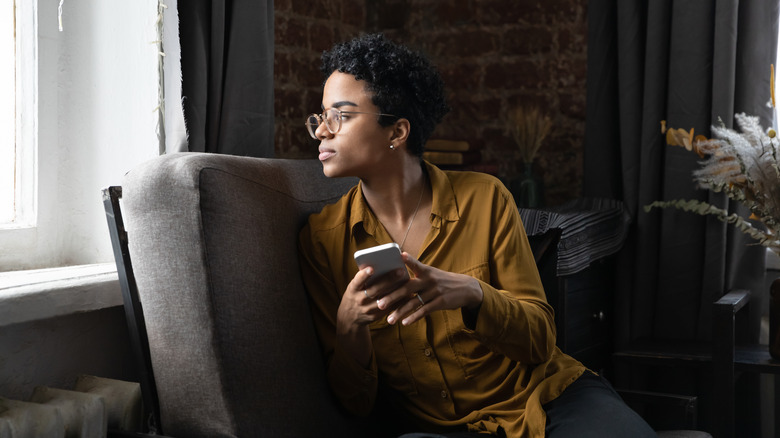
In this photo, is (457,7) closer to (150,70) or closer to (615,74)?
(615,74)

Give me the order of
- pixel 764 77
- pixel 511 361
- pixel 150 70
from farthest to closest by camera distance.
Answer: pixel 764 77
pixel 150 70
pixel 511 361

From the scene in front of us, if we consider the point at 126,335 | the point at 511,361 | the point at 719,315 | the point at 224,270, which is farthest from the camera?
the point at 719,315

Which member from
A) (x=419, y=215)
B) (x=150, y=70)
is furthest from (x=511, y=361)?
(x=150, y=70)

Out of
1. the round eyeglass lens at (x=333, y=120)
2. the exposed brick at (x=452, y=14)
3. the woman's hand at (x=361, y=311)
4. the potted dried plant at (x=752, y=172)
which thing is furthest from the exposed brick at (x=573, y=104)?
the woman's hand at (x=361, y=311)

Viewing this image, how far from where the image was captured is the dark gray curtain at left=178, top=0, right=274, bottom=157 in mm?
1855

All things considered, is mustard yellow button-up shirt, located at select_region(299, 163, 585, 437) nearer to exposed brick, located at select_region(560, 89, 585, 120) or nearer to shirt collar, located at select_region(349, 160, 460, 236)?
shirt collar, located at select_region(349, 160, 460, 236)

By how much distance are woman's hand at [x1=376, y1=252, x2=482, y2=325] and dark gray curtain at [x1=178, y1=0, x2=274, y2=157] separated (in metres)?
0.74

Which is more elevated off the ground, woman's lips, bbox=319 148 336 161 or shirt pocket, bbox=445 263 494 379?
woman's lips, bbox=319 148 336 161

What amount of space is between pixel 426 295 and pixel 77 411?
0.67m

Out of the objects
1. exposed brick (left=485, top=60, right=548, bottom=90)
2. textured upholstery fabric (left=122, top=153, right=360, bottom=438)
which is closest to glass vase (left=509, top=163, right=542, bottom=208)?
exposed brick (left=485, top=60, right=548, bottom=90)

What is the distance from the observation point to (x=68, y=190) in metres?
1.90

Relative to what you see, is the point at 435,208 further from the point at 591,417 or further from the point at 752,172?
the point at 752,172

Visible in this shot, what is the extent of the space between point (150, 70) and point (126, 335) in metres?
0.65

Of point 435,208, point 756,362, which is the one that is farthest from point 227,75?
point 756,362
